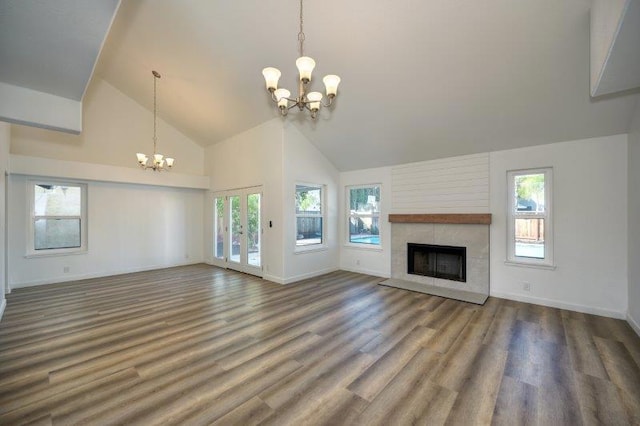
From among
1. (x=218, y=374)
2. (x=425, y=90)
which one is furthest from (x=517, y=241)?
(x=218, y=374)

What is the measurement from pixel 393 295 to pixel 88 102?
7356 mm

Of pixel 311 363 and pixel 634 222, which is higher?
pixel 634 222

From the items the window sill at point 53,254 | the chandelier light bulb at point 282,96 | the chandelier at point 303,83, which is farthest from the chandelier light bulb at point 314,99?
the window sill at point 53,254

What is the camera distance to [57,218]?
215 inches

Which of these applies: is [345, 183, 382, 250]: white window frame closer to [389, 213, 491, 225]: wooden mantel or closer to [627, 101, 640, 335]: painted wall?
[389, 213, 491, 225]: wooden mantel

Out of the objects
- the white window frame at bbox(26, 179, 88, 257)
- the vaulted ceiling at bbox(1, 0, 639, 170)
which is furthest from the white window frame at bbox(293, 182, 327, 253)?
the white window frame at bbox(26, 179, 88, 257)

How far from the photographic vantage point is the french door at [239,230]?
6.04 m

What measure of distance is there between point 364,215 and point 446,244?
1917 mm

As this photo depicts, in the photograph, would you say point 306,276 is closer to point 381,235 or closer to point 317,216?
point 317,216

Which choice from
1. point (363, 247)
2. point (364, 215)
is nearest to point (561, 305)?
point (363, 247)

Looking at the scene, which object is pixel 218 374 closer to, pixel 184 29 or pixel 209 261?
pixel 184 29

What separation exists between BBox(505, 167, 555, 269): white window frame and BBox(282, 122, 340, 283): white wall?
3462mm

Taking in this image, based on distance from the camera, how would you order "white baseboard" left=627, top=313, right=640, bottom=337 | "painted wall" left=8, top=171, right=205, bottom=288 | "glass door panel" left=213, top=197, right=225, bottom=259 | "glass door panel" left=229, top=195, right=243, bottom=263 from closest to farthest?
"white baseboard" left=627, top=313, right=640, bottom=337, "painted wall" left=8, top=171, right=205, bottom=288, "glass door panel" left=229, top=195, right=243, bottom=263, "glass door panel" left=213, top=197, right=225, bottom=259

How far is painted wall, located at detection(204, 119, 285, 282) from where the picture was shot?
213 inches
